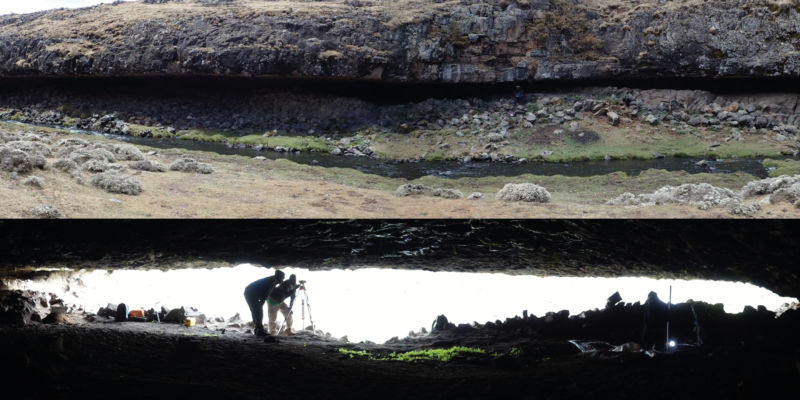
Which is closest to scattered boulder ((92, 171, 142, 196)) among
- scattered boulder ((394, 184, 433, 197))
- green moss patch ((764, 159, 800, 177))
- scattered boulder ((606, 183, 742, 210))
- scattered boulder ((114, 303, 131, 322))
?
scattered boulder ((394, 184, 433, 197))

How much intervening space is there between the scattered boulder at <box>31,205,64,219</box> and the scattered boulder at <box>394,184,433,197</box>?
2.01m

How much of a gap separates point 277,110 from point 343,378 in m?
1.73

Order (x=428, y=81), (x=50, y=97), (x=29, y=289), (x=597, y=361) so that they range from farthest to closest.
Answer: (x=29, y=289) < (x=428, y=81) < (x=597, y=361) < (x=50, y=97)

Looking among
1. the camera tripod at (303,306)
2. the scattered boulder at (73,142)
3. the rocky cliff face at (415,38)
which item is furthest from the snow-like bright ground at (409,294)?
the rocky cliff face at (415,38)

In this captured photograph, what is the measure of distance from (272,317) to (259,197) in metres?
1.39

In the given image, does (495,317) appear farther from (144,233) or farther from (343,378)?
(144,233)

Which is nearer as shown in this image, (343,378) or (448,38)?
(343,378)

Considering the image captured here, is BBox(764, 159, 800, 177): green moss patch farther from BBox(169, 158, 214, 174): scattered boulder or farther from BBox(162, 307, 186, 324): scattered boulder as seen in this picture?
BBox(162, 307, 186, 324): scattered boulder

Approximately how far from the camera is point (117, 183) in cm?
333

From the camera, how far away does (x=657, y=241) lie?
373 centimetres

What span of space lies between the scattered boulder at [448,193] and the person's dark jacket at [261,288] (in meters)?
1.64

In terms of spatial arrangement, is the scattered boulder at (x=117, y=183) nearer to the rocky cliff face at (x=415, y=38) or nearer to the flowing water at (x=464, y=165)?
the flowing water at (x=464, y=165)

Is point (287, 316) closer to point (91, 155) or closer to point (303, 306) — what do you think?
point (303, 306)

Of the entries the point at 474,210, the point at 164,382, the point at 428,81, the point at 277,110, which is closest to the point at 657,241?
the point at 474,210
